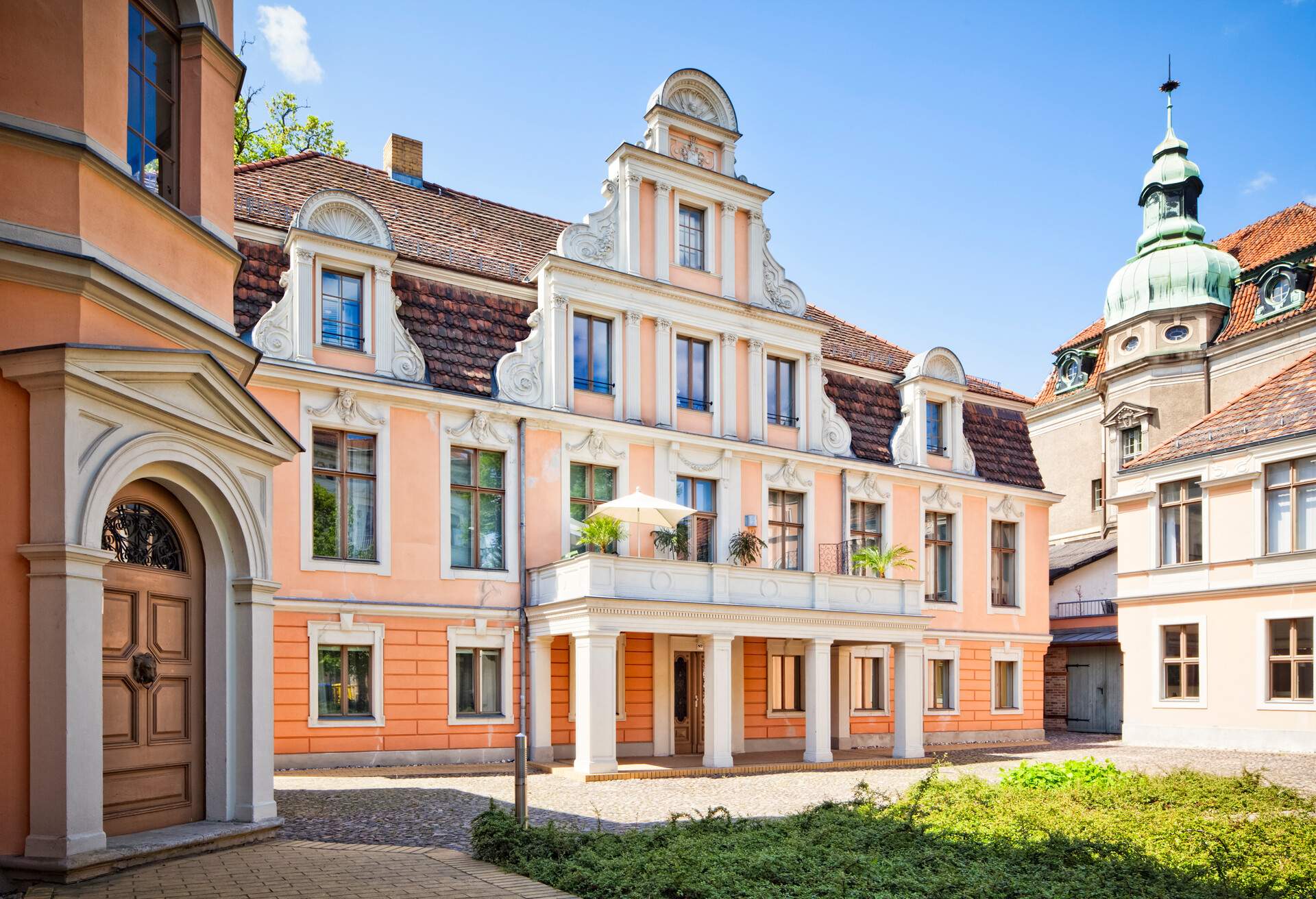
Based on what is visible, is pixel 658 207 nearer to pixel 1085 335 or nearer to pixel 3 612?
pixel 3 612

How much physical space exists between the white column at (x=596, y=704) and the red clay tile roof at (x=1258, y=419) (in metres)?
15.9

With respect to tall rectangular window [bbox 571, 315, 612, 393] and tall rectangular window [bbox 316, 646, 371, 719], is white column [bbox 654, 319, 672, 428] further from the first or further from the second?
tall rectangular window [bbox 316, 646, 371, 719]

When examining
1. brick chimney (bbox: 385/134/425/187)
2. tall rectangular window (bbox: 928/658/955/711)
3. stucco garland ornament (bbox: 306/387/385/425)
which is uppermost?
brick chimney (bbox: 385/134/425/187)

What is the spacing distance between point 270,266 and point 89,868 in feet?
41.9

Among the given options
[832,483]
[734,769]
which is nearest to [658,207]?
[832,483]

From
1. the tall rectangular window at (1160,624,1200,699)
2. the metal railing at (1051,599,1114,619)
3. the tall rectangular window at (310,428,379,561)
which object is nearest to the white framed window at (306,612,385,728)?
the tall rectangular window at (310,428,379,561)

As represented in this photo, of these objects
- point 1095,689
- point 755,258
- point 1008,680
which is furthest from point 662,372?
point 1095,689

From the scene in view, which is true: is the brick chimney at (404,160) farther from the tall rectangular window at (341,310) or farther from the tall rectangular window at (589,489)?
the tall rectangular window at (589,489)

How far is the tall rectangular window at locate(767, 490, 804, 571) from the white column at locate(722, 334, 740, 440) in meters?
1.82

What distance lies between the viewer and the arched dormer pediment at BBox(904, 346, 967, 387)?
1036 inches

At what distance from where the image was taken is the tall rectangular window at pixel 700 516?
876 inches

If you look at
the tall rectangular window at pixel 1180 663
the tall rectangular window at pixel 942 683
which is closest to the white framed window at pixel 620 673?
the tall rectangular window at pixel 942 683

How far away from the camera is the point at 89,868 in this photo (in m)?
7.45

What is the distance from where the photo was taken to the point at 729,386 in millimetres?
22906
